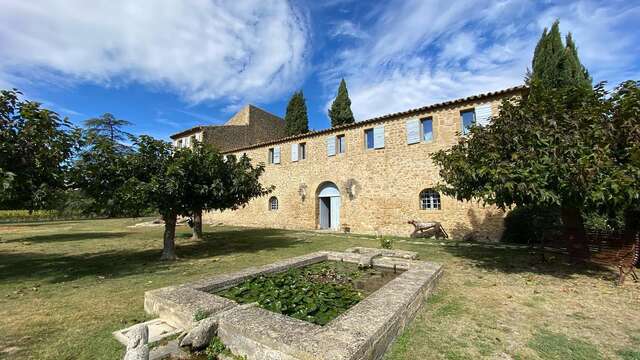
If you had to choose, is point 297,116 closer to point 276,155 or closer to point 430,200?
point 276,155

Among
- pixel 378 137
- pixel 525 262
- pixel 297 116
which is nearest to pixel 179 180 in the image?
pixel 525 262

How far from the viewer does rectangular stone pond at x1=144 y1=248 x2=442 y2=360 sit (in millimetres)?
2797

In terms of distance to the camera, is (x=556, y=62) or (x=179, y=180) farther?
(x=556, y=62)

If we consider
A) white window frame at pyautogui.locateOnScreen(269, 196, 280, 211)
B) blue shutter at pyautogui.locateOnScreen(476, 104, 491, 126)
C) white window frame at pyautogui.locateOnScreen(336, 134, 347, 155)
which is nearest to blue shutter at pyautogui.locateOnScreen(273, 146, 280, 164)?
white window frame at pyautogui.locateOnScreen(269, 196, 280, 211)

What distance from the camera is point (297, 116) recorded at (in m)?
27.7

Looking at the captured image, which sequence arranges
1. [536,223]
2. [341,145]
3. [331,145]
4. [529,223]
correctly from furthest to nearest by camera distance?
[331,145] < [341,145] < [529,223] < [536,223]

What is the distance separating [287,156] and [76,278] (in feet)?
44.2

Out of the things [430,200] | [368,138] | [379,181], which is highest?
[368,138]

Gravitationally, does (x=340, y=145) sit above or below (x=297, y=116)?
below

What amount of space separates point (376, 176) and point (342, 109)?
38.6 feet

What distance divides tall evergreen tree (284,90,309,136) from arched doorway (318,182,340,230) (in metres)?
11.4

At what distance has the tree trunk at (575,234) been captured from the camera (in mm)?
6957

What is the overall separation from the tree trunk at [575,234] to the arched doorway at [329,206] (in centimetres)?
1085

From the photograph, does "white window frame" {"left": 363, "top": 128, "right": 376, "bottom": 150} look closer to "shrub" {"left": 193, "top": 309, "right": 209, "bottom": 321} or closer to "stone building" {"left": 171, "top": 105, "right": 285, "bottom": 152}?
"stone building" {"left": 171, "top": 105, "right": 285, "bottom": 152}
